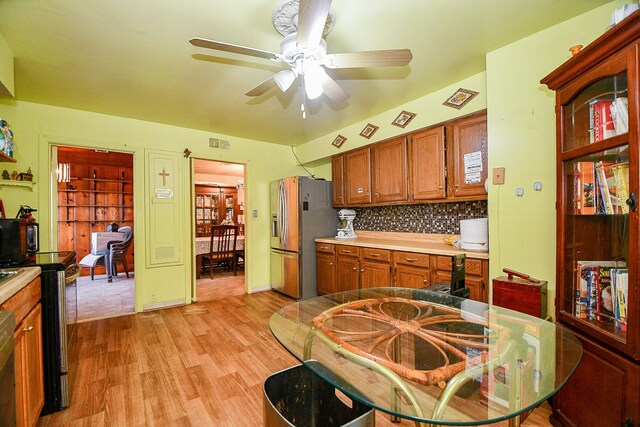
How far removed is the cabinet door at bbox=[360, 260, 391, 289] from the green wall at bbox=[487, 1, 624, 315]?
110 cm

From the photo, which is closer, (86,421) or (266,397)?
(266,397)

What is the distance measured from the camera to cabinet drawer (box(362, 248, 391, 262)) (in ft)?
9.93

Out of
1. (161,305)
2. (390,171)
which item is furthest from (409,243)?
(161,305)

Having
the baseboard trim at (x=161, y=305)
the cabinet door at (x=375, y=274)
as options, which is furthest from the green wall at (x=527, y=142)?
the baseboard trim at (x=161, y=305)

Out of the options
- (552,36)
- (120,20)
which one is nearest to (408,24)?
(552,36)

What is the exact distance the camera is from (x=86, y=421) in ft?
5.32

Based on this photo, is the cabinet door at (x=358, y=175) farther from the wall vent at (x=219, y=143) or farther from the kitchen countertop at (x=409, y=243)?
the wall vent at (x=219, y=143)

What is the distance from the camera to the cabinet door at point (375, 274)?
303 cm

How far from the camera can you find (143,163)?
3.51 m

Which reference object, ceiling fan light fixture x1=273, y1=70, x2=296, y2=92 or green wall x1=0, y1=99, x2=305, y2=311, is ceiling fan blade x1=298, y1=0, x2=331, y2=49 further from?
green wall x1=0, y1=99, x2=305, y2=311

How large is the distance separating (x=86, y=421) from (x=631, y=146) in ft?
10.0

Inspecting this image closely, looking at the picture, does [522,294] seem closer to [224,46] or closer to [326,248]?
[224,46]

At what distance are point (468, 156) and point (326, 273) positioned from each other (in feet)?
7.44

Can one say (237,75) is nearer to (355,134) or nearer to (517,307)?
(355,134)
